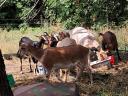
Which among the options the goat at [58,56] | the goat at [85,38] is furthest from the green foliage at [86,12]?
the goat at [58,56]

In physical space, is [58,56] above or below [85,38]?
below

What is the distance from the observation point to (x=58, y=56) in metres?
12.1

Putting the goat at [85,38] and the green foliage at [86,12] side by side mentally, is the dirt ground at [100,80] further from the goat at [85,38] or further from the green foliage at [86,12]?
the green foliage at [86,12]

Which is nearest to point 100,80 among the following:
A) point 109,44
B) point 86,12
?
point 109,44

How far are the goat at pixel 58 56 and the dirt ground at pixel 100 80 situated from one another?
0.50 metres

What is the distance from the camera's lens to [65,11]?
1027 inches

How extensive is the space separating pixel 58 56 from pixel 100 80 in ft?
4.15

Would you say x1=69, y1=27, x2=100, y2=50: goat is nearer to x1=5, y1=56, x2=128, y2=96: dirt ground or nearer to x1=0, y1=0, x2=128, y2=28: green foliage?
x1=5, y1=56, x2=128, y2=96: dirt ground

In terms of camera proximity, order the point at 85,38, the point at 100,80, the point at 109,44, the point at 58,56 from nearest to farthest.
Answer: the point at 58,56 → the point at 100,80 → the point at 85,38 → the point at 109,44

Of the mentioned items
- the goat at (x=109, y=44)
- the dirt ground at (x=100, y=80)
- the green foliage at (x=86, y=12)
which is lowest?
the dirt ground at (x=100, y=80)

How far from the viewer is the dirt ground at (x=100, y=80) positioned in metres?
10.9

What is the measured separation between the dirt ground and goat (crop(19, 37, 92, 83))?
501 millimetres

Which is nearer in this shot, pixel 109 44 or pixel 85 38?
pixel 85 38

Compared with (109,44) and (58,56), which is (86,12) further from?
(58,56)
